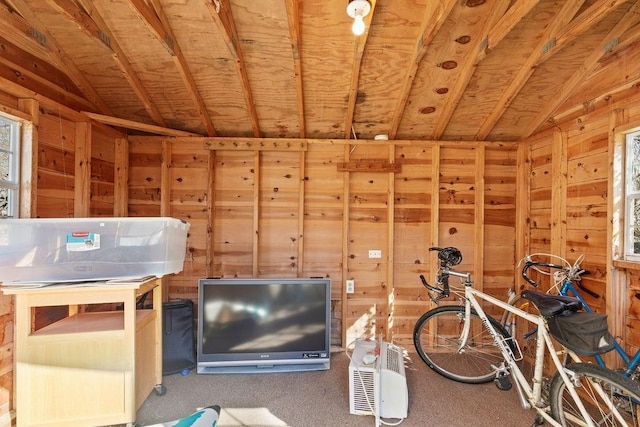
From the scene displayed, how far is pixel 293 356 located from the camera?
9.16ft

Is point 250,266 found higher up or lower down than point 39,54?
lower down

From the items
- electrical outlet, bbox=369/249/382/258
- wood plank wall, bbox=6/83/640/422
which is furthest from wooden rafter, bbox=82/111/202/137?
electrical outlet, bbox=369/249/382/258

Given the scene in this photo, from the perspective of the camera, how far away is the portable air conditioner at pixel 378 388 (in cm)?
215

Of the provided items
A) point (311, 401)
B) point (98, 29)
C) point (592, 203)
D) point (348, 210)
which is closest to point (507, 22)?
point (592, 203)

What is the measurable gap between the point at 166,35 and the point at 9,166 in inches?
57.1

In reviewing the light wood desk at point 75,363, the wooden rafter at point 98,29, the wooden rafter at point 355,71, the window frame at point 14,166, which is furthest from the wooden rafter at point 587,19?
the window frame at point 14,166

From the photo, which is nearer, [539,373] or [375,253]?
[539,373]

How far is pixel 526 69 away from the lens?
2.37m

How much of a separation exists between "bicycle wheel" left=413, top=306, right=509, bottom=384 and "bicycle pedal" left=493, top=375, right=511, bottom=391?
61 mm

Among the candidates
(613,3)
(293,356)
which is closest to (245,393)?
(293,356)

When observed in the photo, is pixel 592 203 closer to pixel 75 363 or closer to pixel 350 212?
pixel 350 212

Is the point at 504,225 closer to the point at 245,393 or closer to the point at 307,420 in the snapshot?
the point at 307,420

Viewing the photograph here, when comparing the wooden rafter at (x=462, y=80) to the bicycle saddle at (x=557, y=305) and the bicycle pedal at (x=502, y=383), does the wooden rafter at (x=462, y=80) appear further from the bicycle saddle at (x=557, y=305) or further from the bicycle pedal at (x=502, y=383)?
the bicycle pedal at (x=502, y=383)

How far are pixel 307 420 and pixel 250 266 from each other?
1587 millimetres
